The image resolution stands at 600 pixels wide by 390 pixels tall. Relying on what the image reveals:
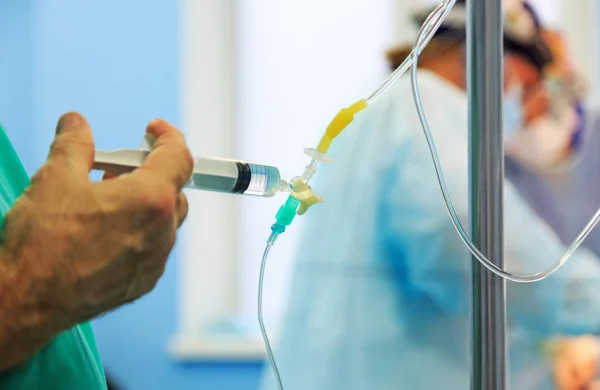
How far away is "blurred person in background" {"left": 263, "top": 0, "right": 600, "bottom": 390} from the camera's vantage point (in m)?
0.98

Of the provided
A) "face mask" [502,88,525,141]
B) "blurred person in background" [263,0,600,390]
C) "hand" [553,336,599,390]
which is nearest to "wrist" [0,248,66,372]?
"blurred person in background" [263,0,600,390]

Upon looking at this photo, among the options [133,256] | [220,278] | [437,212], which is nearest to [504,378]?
[133,256]

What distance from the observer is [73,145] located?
0.35 metres

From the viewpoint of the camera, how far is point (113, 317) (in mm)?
1789

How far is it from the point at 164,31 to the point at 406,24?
0.69m

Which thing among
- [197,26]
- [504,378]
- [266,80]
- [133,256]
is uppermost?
[197,26]

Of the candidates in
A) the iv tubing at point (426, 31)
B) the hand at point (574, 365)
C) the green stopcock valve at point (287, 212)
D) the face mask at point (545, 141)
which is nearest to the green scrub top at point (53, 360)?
the green stopcock valve at point (287, 212)

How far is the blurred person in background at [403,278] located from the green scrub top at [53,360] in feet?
1.83

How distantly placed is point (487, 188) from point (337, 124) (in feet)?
0.40

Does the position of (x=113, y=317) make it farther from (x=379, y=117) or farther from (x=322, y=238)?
(x=379, y=117)

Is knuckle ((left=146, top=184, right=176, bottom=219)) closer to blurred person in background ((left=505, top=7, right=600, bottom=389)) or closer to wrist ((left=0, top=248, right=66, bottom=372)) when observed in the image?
wrist ((left=0, top=248, right=66, bottom=372))

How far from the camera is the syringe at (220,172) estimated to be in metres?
0.39

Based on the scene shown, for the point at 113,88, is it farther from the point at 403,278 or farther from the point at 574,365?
the point at 574,365

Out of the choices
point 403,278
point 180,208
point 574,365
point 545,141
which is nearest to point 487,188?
point 180,208
